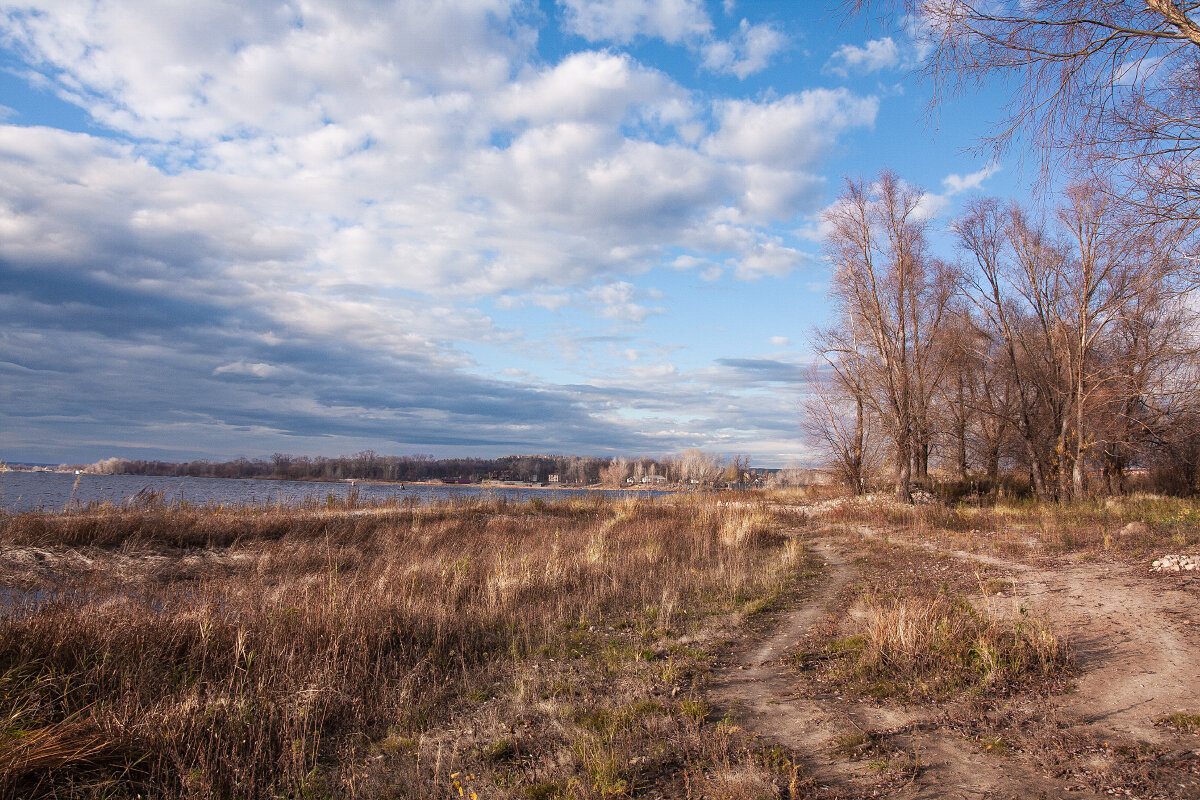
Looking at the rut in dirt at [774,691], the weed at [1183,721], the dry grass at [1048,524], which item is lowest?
the rut in dirt at [774,691]

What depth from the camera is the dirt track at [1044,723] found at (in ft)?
11.6

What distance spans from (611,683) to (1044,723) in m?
3.58

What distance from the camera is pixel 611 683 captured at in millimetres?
5785

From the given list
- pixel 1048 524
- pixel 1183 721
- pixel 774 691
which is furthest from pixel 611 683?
pixel 1048 524

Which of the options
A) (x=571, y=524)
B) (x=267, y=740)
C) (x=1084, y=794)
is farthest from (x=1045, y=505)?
(x=267, y=740)

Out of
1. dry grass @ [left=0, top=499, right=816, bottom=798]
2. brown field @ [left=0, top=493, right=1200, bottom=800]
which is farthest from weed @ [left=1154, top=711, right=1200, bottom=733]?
dry grass @ [left=0, top=499, right=816, bottom=798]

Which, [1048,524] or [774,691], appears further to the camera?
[1048,524]

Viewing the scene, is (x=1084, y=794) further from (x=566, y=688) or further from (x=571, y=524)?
(x=571, y=524)

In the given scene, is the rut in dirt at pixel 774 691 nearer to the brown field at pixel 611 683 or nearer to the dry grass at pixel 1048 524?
the brown field at pixel 611 683

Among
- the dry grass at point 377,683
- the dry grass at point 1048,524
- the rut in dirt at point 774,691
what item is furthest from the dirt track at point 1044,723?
the dry grass at point 1048,524

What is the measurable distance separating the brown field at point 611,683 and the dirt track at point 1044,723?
23 millimetres

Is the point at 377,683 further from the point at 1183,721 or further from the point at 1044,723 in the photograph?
the point at 1183,721

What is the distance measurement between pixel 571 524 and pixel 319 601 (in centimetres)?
1361

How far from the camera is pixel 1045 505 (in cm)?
1889
